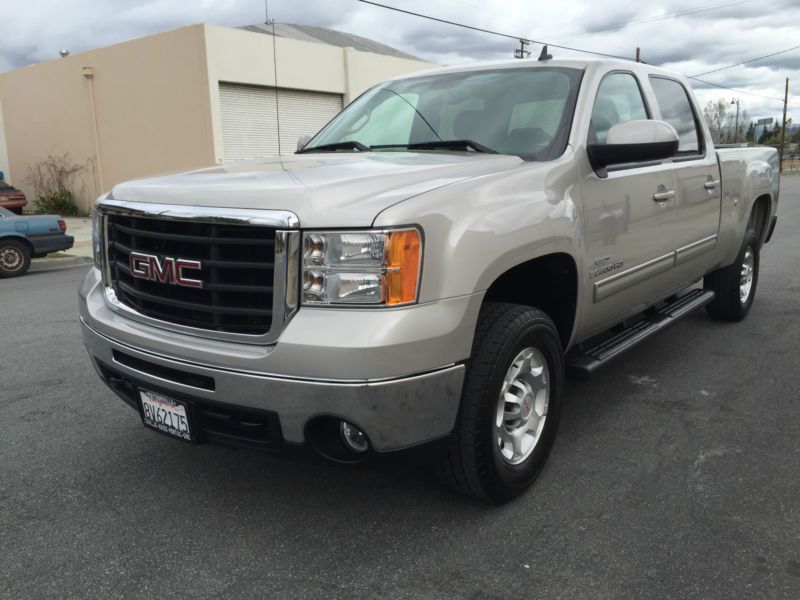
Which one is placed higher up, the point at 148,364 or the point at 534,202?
the point at 534,202

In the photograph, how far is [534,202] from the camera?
2.89m

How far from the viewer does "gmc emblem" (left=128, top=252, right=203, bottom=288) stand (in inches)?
101

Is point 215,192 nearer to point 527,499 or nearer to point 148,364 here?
point 148,364

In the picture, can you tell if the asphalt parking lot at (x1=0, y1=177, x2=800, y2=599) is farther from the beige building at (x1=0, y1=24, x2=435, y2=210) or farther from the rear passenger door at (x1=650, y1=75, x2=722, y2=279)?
the beige building at (x1=0, y1=24, x2=435, y2=210)

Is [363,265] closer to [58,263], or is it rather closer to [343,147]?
[343,147]

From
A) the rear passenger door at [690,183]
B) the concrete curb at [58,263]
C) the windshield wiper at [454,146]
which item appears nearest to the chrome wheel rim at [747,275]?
the rear passenger door at [690,183]

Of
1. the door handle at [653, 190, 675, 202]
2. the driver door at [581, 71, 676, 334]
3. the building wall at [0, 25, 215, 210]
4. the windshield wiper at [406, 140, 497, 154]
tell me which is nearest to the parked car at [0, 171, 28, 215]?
the building wall at [0, 25, 215, 210]

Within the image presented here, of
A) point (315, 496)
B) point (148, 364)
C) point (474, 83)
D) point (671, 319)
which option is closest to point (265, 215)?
point (148, 364)

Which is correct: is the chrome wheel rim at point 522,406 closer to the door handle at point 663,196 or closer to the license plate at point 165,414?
the license plate at point 165,414

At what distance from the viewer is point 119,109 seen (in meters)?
19.3

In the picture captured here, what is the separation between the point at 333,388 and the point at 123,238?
126 centimetres

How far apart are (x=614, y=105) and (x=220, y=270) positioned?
7.99 feet

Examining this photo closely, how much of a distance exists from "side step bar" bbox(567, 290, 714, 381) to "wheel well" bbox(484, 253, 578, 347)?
0.16m

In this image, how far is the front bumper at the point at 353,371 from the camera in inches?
89.4
